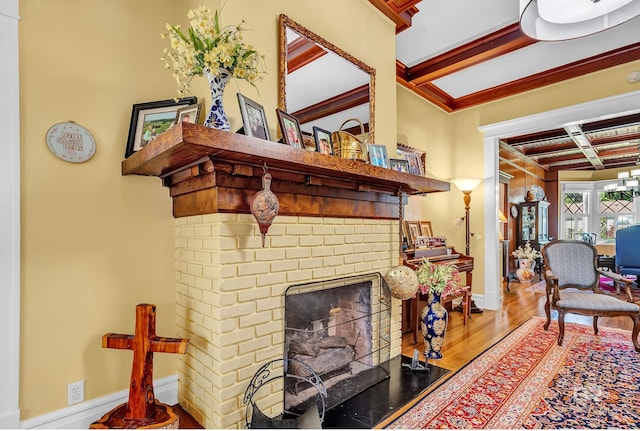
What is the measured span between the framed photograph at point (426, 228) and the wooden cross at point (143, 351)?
318cm

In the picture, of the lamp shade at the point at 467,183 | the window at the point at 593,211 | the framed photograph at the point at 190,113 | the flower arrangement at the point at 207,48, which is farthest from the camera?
the window at the point at 593,211

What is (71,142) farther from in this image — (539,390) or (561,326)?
(561,326)

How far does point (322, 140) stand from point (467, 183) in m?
3.01

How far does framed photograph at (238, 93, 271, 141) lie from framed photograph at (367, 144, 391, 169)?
38.9 inches

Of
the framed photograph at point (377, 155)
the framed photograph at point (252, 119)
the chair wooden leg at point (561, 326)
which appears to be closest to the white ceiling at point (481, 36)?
the framed photograph at point (377, 155)

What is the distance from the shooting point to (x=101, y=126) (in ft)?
6.04

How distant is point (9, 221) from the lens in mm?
1544

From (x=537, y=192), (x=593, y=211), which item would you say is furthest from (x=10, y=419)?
(x=593, y=211)

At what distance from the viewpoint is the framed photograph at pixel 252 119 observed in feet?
5.60

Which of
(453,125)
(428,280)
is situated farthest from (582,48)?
(428,280)

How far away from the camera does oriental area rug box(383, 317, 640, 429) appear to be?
1934 mm

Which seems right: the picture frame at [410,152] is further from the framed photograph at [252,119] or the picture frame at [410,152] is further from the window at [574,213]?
the window at [574,213]

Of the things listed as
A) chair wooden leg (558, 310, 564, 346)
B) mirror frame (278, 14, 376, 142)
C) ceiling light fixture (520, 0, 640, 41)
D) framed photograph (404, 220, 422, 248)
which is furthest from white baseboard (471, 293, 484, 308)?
mirror frame (278, 14, 376, 142)

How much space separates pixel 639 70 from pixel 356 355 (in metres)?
4.26
